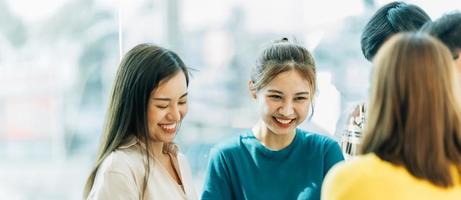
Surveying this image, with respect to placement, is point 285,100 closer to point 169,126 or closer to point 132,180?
point 169,126

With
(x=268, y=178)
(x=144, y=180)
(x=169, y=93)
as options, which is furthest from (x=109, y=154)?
(x=268, y=178)

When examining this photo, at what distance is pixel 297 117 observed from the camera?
171 centimetres

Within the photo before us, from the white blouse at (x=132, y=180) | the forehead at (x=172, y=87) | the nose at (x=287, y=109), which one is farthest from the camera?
the nose at (x=287, y=109)

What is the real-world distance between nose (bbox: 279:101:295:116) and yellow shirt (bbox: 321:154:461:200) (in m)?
0.70

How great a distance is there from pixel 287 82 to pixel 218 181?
34 cm

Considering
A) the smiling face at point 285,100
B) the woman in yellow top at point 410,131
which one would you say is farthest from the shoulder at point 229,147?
the woman in yellow top at point 410,131

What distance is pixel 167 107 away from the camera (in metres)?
1.52

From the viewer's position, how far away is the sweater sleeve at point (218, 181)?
5.60 ft

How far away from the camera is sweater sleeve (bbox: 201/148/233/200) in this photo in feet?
5.60

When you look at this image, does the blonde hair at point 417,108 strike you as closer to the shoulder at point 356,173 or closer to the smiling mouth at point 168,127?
the shoulder at point 356,173

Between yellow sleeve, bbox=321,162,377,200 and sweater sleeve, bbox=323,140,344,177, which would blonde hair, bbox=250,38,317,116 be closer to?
sweater sleeve, bbox=323,140,344,177

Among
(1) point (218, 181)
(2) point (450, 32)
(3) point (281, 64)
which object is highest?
(2) point (450, 32)

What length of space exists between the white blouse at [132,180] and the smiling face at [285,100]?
0.30m

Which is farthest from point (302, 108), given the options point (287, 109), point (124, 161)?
point (124, 161)
